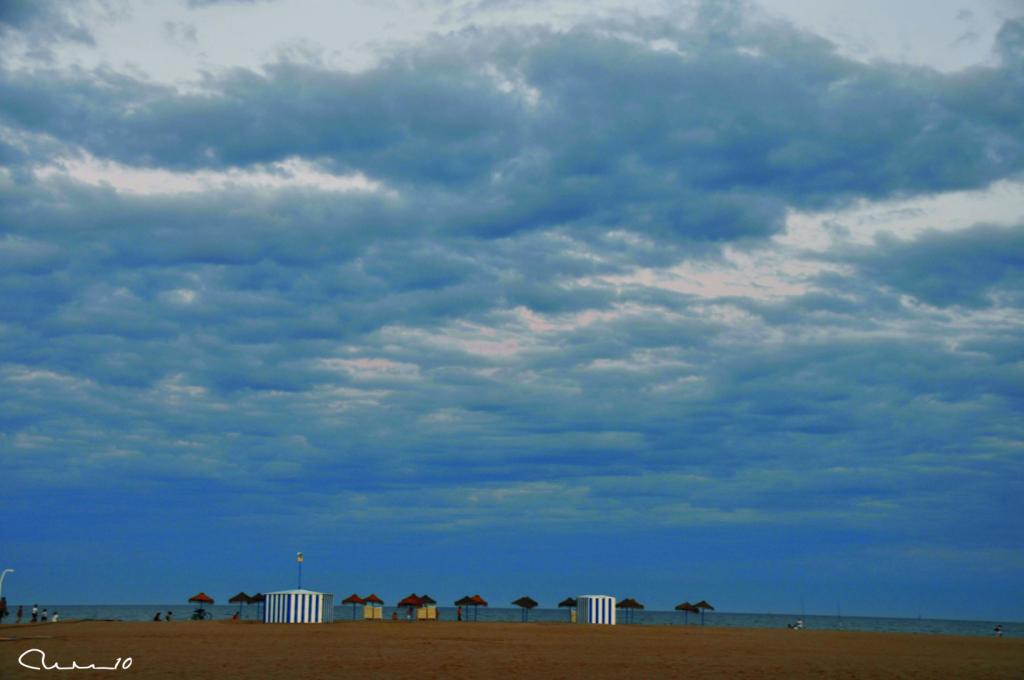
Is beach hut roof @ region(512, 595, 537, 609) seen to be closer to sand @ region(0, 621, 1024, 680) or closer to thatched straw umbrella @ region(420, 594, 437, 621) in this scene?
thatched straw umbrella @ region(420, 594, 437, 621)

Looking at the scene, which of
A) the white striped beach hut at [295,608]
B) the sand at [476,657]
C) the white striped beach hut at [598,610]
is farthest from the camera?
the white striped beach hut at [598,610]

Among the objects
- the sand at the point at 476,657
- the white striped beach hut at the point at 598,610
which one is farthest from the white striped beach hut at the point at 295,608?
the white striped beach hut at the point at 598,610

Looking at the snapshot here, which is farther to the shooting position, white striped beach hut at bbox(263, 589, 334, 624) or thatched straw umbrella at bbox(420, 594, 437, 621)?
thatched straw umbrella at bbox(420, 594, 437, 621)

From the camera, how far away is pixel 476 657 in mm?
26281

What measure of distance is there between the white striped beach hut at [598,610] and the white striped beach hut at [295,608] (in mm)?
15719

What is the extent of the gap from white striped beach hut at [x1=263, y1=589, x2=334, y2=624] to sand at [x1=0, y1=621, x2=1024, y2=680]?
11171 mm

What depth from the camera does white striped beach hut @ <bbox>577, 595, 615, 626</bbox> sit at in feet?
181

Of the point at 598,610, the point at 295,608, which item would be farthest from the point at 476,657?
the point at 598,610

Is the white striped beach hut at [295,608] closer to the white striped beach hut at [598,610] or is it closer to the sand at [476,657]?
the sand at [476,657]

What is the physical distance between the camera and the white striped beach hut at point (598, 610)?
55.2 m

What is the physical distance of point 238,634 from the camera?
118ft

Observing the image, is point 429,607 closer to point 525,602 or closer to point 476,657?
point 525,602

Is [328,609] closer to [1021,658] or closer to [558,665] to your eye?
[558,665]

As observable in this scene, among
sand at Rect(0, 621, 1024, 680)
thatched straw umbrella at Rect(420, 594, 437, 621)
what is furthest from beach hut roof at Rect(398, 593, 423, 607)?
sand at Rect(0, 621, 1024, 680)
